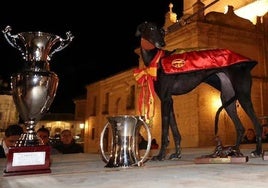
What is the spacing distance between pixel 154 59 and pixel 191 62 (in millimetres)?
500

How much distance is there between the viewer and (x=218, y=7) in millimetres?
21391

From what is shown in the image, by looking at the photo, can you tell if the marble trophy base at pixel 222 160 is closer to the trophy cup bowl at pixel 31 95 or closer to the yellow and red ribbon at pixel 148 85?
the yellow and red ribbon at pixel 148 85

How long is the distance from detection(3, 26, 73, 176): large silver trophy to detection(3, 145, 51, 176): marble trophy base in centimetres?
2

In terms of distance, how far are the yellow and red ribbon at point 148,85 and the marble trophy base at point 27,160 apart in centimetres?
166

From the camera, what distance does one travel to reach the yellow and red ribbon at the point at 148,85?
3965mm

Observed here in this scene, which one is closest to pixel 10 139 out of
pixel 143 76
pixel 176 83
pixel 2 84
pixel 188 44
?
pixel 143 76

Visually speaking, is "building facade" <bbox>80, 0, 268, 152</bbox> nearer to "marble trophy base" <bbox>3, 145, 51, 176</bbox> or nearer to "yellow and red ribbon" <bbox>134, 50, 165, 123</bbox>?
"yellow and red ribbon" <bbox>134, 50, 165, 123</bbox>

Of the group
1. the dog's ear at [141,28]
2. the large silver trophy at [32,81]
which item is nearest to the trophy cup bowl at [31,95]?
the large silver trophy at [32,81]

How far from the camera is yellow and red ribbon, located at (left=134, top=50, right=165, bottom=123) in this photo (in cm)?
396

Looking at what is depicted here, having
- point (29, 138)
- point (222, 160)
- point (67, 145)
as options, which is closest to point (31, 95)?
point (29, 138)

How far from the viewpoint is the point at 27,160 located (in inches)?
102

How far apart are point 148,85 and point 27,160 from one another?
1983 millimetres

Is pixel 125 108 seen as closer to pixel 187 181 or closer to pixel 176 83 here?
pixel 176 83

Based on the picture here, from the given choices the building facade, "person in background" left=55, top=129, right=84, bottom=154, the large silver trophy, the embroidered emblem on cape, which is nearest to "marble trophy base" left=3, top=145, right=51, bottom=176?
the large silver trophy
